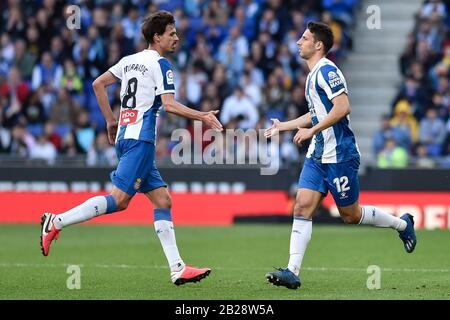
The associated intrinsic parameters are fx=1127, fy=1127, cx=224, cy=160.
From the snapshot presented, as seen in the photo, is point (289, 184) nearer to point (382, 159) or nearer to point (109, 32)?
point (382, 159)

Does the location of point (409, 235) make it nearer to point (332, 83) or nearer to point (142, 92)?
point (332, 83)

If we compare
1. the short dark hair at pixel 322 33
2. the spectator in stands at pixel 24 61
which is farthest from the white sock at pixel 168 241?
the spectator in stands at pixel 24 61

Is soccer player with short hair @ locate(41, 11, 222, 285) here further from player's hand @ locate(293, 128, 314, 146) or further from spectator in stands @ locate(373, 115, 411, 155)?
spectator in stands @ locate(373, 115, 411, 155)

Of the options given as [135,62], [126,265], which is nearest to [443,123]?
[126,265]

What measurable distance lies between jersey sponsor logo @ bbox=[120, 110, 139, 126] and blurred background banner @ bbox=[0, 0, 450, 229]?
34.4 feet

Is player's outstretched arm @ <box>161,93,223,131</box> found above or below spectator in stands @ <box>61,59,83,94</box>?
below

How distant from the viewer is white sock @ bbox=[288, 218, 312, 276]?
1088 cm

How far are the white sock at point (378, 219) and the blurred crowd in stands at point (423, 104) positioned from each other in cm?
948

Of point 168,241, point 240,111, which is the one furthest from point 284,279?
point 240,111

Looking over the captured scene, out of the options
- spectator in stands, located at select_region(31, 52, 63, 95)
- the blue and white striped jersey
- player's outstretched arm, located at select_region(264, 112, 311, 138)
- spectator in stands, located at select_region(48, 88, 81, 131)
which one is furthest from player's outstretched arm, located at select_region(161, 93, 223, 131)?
spectator in stands, located at select_region(31, 52, 63, 95)

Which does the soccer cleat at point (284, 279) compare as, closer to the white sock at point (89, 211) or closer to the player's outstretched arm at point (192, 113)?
the player's outstretched arm at point (192, 113)

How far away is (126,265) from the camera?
13.6m

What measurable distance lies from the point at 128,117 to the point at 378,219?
2744mm

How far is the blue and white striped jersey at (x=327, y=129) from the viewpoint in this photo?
1086 centimetres
